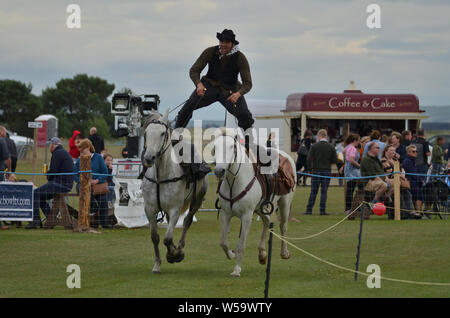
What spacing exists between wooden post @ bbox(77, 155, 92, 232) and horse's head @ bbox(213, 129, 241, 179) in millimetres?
6304

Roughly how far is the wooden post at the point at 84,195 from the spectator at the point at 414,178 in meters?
8.31

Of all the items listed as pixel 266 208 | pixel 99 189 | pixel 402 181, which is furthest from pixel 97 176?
pixel 402 181

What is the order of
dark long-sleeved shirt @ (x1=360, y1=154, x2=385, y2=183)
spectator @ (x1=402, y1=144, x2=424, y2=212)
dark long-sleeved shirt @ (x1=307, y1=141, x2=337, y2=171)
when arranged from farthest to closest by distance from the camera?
dark long-sleeved shirt @ (x1=307, y1=141, x2=337, y2=171) → spectator @ (x1=402, y1=144, x2=424, y2=212) → dark long-sleeved shirt @ (x1=360, y1=154, x2=385, y2=183)

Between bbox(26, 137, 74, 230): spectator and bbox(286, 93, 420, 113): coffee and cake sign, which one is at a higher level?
bbox(286, 93, 420, 113): coffee and cake sign

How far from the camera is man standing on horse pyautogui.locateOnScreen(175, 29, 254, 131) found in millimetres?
12344

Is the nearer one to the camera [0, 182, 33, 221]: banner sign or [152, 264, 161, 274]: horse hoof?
[152, 264, 161, 274]: horse hoof

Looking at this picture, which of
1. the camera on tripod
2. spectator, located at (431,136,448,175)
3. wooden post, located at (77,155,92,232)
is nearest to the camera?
wooden post, located at (77,155,92,232)

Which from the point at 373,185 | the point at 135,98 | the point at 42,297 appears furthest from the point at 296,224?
the point at 42,297

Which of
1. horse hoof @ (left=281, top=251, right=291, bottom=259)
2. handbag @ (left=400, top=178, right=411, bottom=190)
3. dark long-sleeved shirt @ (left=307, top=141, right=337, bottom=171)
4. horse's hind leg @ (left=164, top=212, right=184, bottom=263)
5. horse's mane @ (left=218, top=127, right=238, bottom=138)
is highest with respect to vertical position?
horse's mane @ (left=218, top=127, right=238, bottom=138)

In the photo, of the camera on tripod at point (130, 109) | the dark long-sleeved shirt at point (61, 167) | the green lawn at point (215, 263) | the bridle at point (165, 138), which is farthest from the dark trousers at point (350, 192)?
the bridle at point (165, 138)

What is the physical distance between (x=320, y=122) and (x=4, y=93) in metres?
52.0

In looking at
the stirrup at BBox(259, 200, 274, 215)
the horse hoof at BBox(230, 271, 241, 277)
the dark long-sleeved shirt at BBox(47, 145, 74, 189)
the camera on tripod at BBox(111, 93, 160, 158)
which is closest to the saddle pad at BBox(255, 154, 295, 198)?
the stirrup at BBox(259, 200, 274, 215)

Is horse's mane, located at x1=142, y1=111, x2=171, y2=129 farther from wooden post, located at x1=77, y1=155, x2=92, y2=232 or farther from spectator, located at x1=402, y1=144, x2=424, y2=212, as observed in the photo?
spectator, located at x1=402, y1=144, x2=424, y2=212

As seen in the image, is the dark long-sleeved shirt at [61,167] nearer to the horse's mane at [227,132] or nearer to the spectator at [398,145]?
the horse's mane at [227,132]
